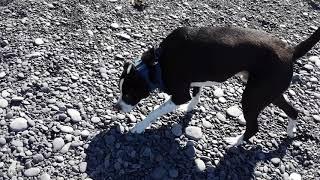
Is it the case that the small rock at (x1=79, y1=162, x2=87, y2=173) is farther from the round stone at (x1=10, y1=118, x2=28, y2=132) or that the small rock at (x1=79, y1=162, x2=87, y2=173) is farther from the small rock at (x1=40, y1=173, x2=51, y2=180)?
the round stone at (x1=10, y1=118, x2=28, y2=132)

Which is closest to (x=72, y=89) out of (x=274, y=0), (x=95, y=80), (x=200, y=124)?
(x=95, y=80)

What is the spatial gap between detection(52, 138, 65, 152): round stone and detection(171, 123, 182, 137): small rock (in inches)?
46.8

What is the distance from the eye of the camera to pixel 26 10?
6.03 m

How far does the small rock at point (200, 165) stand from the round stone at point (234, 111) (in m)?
0.83

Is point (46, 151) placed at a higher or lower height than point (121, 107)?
lower

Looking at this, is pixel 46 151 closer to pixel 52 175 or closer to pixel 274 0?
pixel 52 175

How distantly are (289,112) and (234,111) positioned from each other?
64cm

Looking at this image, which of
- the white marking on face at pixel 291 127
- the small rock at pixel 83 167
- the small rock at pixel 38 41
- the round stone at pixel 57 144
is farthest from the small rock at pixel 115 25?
the white marking on face at pixel 291 127

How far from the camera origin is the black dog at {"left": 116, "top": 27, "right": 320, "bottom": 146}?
4.21 metres

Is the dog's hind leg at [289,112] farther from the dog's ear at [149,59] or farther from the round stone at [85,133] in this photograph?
the round stone at [85,133]

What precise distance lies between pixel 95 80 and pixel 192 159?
5.11 ft

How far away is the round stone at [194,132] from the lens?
15.8ft

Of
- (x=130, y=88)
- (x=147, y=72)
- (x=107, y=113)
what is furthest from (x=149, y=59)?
(x=107, y=113)

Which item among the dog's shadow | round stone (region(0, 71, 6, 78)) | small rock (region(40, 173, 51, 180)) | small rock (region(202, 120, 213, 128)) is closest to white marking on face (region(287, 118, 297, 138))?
the dog's shadow
